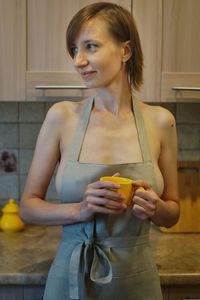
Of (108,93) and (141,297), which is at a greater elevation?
(108,93)

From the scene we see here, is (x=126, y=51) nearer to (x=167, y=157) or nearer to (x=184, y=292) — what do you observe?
(x=167, y=157)

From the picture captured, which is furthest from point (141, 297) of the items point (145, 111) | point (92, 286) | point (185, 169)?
point (185, 169)

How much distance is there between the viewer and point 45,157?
119cm

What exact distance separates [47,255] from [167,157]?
1.85 feet

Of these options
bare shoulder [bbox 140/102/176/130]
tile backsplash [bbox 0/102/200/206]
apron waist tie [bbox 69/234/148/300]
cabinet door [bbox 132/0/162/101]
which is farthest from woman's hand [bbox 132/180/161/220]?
tile backsplash [bbox 0/102/200/206]

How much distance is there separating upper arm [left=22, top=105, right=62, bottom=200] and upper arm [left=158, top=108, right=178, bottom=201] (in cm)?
28

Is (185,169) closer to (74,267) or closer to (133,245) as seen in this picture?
(133,245)

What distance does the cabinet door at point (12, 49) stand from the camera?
155 centimetres

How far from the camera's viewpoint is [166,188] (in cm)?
126

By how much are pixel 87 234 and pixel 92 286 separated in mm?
133

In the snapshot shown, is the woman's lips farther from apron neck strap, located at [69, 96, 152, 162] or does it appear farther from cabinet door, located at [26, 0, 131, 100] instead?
cabinet door, located at [26, 0, 131, 100]

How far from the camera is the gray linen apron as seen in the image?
1.14 metres

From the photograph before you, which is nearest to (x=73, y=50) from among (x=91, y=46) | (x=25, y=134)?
(x=91, y=46)

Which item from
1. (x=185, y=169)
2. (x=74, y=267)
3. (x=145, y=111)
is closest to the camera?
(x=74, y=267)
